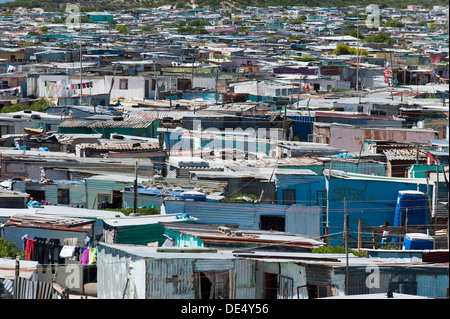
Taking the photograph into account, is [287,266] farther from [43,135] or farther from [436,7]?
[436,7]

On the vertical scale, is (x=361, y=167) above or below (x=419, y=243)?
below

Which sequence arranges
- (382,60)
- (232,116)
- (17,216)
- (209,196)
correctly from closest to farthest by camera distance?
(17,216), (209,196), (232,116), (382,60)

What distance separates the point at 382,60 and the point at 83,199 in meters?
40.4

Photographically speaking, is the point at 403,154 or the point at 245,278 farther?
the point at 403,154

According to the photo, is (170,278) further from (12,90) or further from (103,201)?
(12,90)

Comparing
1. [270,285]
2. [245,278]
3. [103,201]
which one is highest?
[245,278]

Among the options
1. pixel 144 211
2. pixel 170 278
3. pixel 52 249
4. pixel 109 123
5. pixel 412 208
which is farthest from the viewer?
pixel 109 123

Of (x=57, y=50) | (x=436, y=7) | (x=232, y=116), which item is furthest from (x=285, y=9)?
(x=232, y=116)

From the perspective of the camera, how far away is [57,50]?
2350 inches

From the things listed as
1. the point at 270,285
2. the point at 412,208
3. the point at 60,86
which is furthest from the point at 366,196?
the point at 60,86

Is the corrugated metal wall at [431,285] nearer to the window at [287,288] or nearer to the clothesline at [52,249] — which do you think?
the window at [287,288]

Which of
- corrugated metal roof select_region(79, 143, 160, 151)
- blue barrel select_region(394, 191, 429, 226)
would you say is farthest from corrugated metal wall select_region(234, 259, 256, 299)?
corrugated metal roof select_region(79, 143, 160, 151)

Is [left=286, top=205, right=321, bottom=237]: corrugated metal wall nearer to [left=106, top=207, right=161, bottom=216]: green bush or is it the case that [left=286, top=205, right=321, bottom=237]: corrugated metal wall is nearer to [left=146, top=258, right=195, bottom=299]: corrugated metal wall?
[left=106, top=207, right=161, bottom=216]: green bush

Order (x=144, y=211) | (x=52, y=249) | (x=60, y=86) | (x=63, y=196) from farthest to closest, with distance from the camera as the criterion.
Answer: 1. (x=60, y=86)
2. (x=63, y=196)
3. (x=144, y=211)
4. (x=52, y=249)
